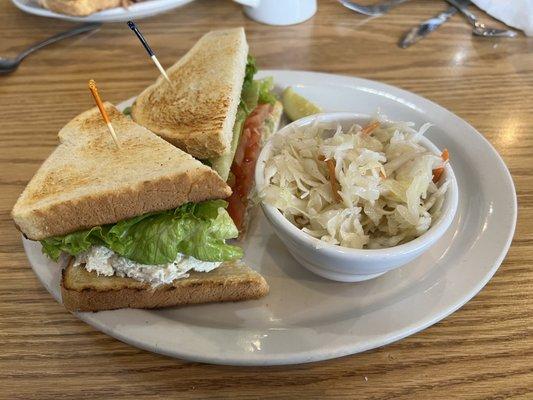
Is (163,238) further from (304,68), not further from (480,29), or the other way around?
(480,29)

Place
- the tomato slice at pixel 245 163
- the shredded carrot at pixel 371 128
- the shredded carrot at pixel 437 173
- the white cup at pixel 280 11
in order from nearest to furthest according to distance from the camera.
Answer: the shredded carrot at pixel 437 173 → the shredded carrot at pixel 371 128 → the tomato slice at pixel 245 163 → the white cup at pixel 280 11

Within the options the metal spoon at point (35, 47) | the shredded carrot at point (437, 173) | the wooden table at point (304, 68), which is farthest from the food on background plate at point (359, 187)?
the metal spoon at point (35, 47)

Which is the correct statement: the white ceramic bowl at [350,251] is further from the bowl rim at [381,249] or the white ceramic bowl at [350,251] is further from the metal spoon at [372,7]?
the metal spoon at [372,7]

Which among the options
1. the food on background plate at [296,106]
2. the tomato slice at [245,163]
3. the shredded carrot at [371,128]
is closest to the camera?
the shredded carrot at [371,128]

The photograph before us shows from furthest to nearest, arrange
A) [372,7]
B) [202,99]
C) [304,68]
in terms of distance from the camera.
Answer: [372,7] → [304,68] → [202,99]

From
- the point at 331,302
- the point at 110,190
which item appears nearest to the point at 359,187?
the point at 331,302

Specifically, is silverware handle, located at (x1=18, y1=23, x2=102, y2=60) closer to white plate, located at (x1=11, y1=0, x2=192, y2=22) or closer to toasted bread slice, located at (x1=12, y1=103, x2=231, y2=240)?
white plate, located at (x1=11, y1=0, x2=192, y2=22)

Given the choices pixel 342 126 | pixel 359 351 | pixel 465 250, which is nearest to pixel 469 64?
pixel 342 126
